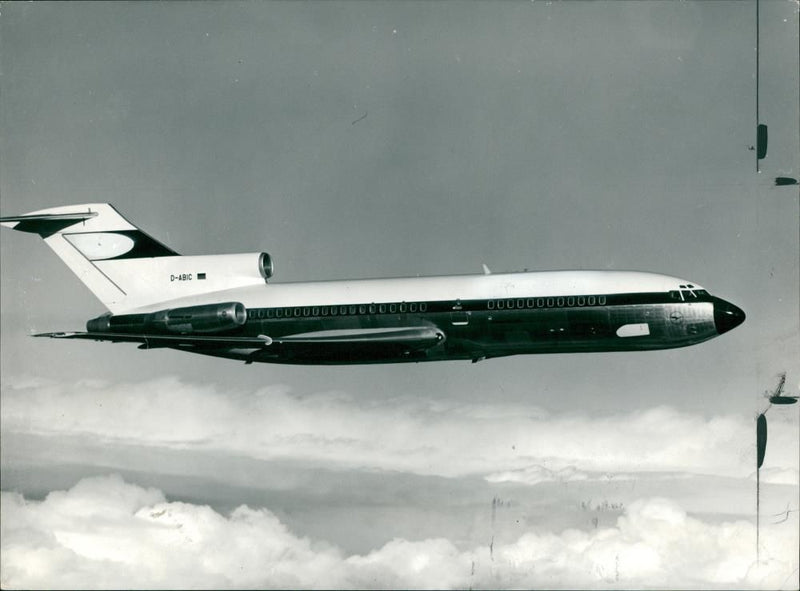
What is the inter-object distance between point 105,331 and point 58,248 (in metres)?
2.66

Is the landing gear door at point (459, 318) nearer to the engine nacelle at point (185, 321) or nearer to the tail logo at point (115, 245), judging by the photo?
the engine nacelle at point (185, 321)

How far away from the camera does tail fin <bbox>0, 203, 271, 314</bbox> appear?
2308 centimetres

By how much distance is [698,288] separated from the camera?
68.8ft

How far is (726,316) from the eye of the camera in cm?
2067

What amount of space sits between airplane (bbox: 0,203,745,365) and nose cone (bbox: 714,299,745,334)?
0.02 m

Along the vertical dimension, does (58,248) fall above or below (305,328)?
above

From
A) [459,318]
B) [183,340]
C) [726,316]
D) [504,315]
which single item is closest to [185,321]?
[183,340]

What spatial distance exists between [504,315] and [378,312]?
9.67 ft

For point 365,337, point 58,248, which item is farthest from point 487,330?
point 58,248

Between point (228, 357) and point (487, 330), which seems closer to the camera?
point (487, 330)

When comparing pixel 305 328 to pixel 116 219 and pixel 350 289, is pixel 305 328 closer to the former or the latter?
pixel 350 289

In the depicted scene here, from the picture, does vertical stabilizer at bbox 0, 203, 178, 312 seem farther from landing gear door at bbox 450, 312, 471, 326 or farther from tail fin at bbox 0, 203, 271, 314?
landing gear door at bbox 450, 312, 471, 326

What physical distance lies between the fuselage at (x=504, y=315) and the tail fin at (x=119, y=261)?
276 centimetres

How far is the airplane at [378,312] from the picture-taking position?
20844mm
